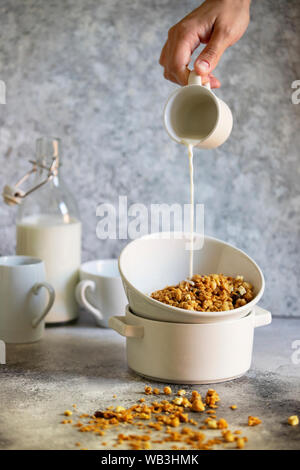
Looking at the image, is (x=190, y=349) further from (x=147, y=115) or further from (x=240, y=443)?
(x=147, y=115)

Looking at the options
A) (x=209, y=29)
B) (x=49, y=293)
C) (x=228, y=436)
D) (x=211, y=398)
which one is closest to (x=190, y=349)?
(x=211, y=398)

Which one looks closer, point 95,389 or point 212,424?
point 212,424

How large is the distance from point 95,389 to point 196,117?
0.52 m

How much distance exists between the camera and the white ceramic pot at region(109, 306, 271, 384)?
3.03ft

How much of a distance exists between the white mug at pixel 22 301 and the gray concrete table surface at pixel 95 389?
30 mm

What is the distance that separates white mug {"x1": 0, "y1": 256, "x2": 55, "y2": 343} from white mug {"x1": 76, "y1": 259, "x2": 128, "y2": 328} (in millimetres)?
102

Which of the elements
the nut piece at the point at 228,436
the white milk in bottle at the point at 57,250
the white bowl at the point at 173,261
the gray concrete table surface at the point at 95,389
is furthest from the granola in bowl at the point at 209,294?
the white milk in bottle at the point at 57,250

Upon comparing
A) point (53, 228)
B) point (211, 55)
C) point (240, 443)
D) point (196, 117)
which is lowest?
point (240, 443)

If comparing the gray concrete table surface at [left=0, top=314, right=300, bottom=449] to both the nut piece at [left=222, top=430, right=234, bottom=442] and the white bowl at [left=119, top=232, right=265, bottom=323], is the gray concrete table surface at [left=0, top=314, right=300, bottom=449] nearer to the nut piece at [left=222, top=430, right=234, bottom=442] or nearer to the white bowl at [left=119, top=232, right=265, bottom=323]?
the nut piece at [left=222, top=430, right=234, bottom=442]

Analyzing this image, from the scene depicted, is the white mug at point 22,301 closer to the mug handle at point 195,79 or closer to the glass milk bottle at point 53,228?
the glass milk bottle at point 53,228

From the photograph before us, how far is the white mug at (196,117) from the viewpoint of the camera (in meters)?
1.04

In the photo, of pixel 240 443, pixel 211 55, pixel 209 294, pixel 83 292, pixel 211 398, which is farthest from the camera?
pixel 83 292

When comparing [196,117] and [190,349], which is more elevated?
[196,117]

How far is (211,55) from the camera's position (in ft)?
3.62
